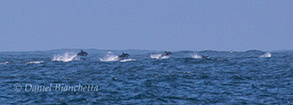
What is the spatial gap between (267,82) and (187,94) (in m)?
8.62

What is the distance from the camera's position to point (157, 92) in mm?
28578

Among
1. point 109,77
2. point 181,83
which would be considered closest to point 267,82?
point 181,83

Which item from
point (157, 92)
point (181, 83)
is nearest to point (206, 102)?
point (157, 92)

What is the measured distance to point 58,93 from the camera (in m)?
28.0

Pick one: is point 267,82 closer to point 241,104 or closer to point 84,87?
point 241,104

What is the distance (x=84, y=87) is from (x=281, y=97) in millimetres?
11900

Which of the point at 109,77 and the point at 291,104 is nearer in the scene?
the point at 291,104

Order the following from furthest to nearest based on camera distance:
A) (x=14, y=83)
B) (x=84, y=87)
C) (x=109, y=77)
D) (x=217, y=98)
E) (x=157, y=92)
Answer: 1. (x=109, y=77)
2. (x=14, y=83)
3. (x=84, y=87)
4. (x=157, y=92)
5. (x=217, y=98)

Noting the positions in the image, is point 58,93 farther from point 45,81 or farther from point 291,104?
point 291,104

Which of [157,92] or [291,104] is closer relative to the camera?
[291,104]

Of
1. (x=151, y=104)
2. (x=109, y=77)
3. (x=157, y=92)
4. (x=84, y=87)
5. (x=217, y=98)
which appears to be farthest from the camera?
(x=109, y=77)

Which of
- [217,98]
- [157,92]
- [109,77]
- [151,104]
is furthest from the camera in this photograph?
[109,77]

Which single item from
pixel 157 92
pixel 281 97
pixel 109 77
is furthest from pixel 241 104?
pixel 109 77

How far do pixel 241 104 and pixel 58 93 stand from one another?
1030 centimetres
